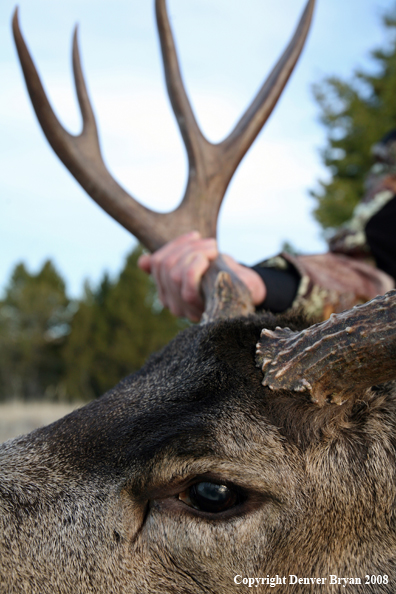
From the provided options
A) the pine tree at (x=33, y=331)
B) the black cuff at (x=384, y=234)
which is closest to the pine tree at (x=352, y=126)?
the black cuff at (x=384, y=234)

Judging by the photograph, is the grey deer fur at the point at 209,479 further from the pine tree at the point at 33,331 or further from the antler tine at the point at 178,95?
the pine tree at the point at 33,331

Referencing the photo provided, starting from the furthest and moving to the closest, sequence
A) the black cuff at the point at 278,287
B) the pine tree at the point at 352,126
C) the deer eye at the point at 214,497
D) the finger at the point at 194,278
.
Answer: the pine tree at the point at 352,126, the black cuff at the point at 278,287, the finger at the point at 194,278, the deer eye at the point at 214,497

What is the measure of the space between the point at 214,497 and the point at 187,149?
292 cm

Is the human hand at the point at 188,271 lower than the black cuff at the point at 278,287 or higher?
higher

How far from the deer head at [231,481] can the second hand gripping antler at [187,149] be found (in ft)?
6.86

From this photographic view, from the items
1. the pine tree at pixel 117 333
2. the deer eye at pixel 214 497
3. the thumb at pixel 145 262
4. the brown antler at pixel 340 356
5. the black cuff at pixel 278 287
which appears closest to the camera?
the brown antler at pixel 340 356

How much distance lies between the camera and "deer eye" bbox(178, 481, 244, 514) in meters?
1.73

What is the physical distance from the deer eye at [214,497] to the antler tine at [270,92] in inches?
110

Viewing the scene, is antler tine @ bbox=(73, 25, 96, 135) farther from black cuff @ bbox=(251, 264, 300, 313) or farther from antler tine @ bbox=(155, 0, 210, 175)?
black cuff @ bbox=(251, 264, 300, 313)

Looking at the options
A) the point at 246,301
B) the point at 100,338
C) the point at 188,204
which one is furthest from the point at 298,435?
the point at 100,338

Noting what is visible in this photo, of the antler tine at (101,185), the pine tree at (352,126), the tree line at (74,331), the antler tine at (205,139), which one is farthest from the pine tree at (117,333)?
the antler tine at (101,185)

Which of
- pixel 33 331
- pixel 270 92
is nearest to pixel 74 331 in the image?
pixel 33 331

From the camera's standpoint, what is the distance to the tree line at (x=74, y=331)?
36781 millimetres

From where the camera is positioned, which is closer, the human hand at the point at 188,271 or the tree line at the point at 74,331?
the human hand at the point at 188,271
